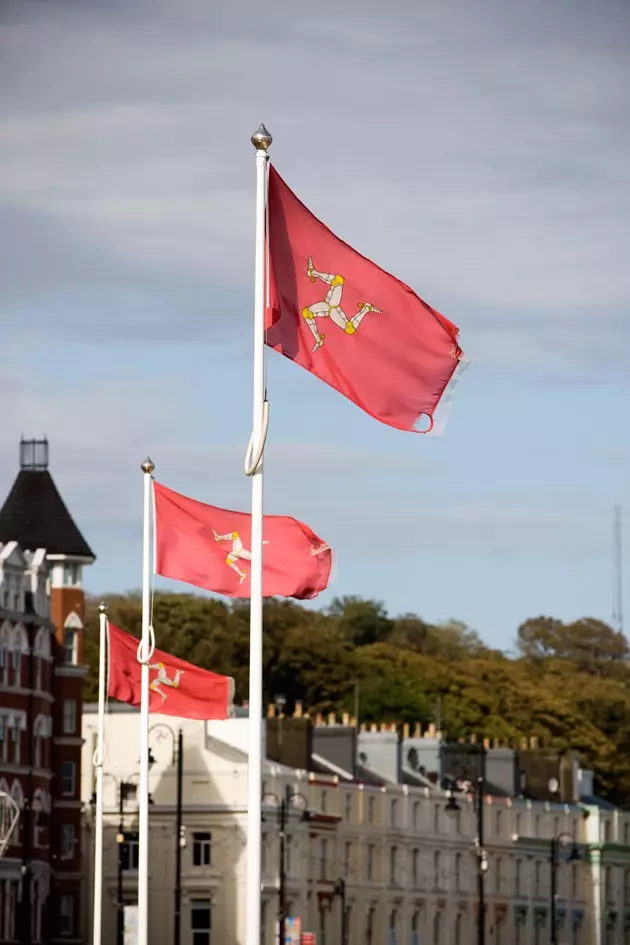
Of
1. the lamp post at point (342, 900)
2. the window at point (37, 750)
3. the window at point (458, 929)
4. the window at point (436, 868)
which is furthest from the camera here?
the window at point (458, 929)

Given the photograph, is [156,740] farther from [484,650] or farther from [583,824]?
[484,650]

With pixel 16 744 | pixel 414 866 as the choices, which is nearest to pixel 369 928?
pixel 414 866

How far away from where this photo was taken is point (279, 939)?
3762 inches

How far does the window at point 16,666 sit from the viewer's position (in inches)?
3529

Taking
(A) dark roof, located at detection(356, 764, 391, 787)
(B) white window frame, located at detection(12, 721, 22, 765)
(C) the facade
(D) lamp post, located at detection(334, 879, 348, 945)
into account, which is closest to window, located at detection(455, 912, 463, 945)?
(C) the facade

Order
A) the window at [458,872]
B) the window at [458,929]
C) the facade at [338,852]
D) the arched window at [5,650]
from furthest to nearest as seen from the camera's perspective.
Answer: the window at [458,872] → the window at [458,929] → the facade at [338,852] → the arched window at [5,650]

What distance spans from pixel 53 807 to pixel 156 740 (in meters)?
9.76

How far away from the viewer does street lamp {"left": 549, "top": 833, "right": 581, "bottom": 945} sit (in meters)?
117

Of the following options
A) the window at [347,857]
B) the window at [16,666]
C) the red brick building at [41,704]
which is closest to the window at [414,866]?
the window at [347,857]

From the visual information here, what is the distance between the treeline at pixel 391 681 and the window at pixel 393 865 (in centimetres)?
2779

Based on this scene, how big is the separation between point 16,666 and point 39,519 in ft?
35.2

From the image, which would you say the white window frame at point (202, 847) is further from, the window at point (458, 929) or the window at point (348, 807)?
the window at point (458, 929)

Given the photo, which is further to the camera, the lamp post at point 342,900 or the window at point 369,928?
the window at point 369,928

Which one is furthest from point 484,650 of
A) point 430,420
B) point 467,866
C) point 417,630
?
point 430,420
